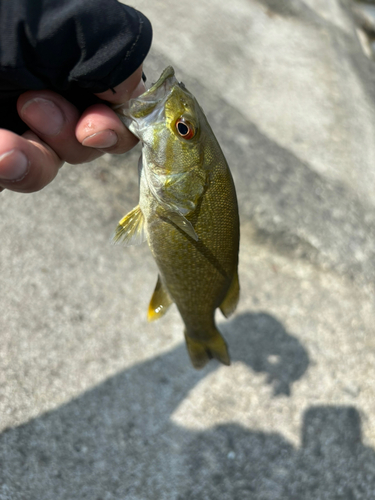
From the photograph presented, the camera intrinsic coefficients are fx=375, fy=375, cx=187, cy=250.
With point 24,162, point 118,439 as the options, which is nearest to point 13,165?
point 24,162

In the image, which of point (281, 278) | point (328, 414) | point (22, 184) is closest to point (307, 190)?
point (281, 278)

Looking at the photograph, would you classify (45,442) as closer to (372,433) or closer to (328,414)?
(328,414)

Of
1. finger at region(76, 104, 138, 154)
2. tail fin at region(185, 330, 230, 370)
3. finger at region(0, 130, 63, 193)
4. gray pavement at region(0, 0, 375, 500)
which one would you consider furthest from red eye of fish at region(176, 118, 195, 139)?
gray pavement at region(0, 0, 375, 500)

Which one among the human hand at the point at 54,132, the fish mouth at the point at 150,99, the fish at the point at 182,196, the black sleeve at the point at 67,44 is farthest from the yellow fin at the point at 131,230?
the black sleeve at the point at 67,44

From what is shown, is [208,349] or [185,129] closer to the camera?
[185,129]

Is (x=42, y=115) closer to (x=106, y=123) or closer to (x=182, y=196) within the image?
(x=106, y=123)

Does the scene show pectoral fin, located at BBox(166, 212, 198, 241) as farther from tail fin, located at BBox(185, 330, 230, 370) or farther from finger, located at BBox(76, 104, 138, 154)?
tail fin, located at BBox(185, 330, 230, 370)

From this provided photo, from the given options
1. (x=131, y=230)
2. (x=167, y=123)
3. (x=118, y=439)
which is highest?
(x=167, y=123)

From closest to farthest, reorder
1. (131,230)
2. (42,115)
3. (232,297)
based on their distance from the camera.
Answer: (42,115) < (131,230) < (232,297)
